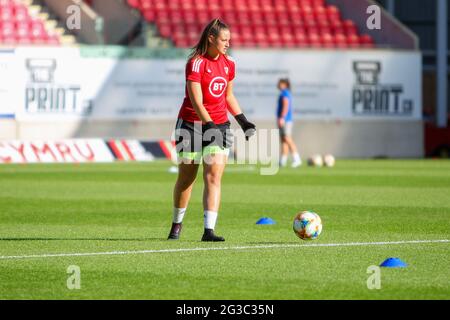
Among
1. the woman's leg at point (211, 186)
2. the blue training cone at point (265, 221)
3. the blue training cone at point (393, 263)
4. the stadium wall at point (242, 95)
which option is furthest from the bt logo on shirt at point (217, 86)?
the stadium wall at point (242, 95)

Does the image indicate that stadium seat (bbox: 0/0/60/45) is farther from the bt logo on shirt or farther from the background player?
the bt logo on shirt

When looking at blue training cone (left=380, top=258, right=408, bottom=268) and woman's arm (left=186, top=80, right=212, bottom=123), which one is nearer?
blue training cone (left=380, top=258, right=408, bottom=268)

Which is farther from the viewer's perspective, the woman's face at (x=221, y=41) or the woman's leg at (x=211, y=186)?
the woman's leg at (x=211, y=186)

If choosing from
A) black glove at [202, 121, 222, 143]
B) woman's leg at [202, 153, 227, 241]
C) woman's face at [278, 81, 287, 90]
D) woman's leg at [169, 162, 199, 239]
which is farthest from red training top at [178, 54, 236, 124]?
woman's face at [278, 81, 287, 90]

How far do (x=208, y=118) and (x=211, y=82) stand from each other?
1.50 ft

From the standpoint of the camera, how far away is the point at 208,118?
468 inches

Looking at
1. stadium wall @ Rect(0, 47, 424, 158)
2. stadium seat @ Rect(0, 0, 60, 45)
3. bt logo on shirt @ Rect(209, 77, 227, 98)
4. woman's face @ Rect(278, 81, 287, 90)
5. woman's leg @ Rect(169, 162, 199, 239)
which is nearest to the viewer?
bt logo on shirt @ Rect(209, 77, 227, 98)

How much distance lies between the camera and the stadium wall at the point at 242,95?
31719 mm

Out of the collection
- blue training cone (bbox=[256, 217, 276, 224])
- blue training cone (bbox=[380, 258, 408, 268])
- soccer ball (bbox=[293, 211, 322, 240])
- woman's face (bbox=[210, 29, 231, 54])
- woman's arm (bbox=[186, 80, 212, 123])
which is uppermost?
woman's face (bbox=[210, 29, 231, 54])

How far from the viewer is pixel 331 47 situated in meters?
36.3

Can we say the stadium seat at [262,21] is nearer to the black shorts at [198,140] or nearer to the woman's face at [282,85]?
the woman's face at [282,85]

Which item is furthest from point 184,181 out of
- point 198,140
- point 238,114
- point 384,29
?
point 384,29

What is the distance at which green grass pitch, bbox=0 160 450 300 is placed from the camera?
29.3 feet

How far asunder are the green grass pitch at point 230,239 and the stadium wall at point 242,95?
8.08 metres
